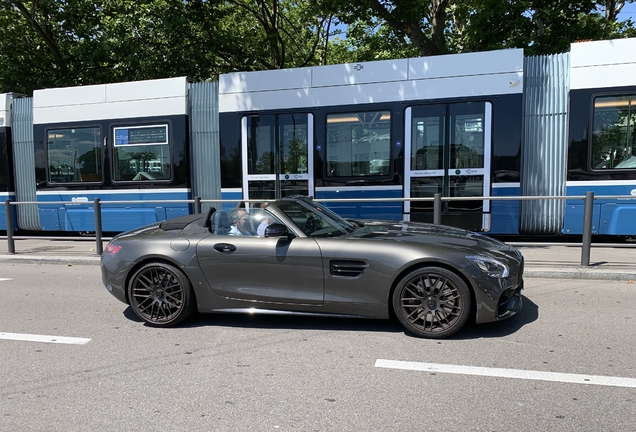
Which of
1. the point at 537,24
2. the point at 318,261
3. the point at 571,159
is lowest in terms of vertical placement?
the point at 318,261

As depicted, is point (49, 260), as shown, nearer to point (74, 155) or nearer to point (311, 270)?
point (74, 155)

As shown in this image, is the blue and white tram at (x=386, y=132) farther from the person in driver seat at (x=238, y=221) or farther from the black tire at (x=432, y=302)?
the black tire at (x=432, y=302)

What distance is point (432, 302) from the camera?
Answer: 14.5 ft

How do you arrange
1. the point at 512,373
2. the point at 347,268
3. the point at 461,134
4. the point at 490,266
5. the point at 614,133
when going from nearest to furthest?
the point at 512,373 < the point at 490,266 < the point at 347,268 < the point at 614,133 < the point at 461,134

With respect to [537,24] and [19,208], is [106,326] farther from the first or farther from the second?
[537,24]

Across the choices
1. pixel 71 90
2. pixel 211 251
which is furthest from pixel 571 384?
pixel 71 90

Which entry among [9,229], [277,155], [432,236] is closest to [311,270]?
[432,236]

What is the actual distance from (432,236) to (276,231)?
160cm

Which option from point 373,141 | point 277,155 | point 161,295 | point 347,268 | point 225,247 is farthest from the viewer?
point 277,155

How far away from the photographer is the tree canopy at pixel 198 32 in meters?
14.0

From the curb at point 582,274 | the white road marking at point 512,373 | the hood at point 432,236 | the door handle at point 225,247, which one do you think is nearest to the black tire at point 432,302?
the hood at point 432,236

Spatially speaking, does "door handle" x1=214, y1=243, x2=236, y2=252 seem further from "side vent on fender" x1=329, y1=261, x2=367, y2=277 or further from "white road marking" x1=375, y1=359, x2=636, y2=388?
"white road marking" x1=375, y1=359, x2=636, y2=388

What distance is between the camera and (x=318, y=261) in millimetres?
4625

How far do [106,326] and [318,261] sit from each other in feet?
8.10
